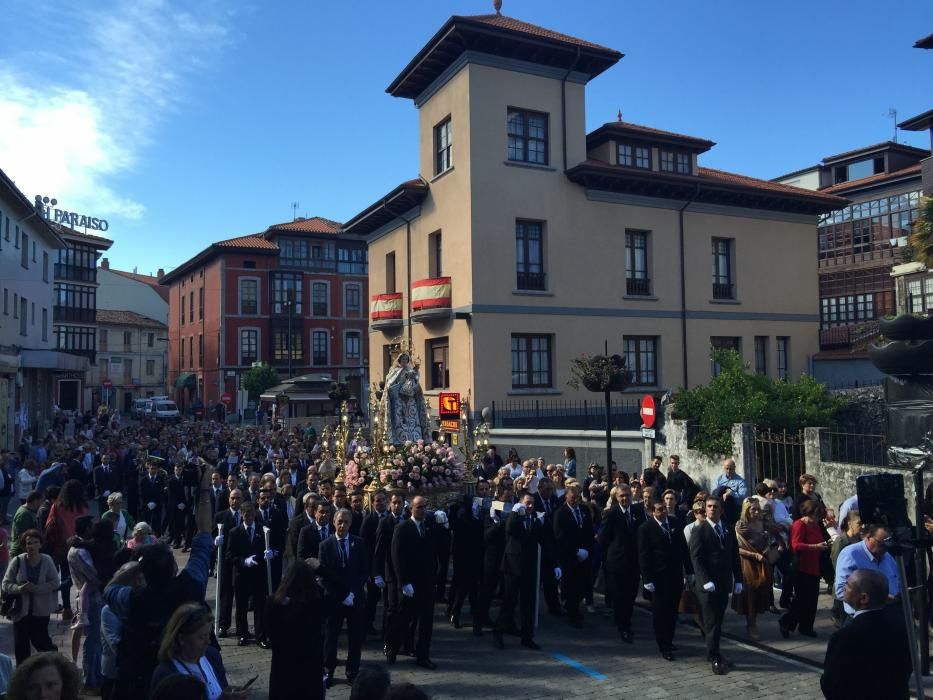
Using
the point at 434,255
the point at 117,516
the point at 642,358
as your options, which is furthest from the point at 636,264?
the point at 117,516

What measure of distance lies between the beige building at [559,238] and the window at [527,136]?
0.18 ft

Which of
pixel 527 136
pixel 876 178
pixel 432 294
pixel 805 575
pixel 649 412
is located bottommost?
pixel 805 575

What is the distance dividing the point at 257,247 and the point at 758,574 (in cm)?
5108

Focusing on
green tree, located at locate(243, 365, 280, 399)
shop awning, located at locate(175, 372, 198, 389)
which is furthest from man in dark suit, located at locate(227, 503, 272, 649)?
shop awning, located at locate(175, 372, 198, 389)

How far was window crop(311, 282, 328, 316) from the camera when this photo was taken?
58.1 meters

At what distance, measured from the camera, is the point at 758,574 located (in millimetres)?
9039

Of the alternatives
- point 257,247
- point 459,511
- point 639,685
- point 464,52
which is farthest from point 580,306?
point 257,247

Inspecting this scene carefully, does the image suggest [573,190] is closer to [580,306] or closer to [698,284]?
[580,306]

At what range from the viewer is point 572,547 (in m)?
9.57

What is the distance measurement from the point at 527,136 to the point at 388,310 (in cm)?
879

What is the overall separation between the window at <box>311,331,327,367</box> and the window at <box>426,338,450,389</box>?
31.8 m

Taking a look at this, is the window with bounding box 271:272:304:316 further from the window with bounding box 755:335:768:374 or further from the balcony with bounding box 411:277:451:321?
the window with bounding box 755:335:768:374

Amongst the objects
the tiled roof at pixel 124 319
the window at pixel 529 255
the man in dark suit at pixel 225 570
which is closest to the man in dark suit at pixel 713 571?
the man in dark suit at pixel 225 570

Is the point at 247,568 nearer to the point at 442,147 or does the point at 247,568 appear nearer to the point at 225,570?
the point at 225,570
